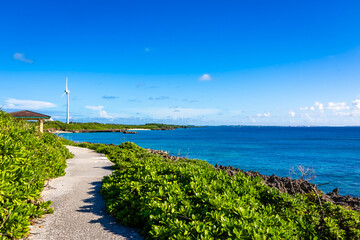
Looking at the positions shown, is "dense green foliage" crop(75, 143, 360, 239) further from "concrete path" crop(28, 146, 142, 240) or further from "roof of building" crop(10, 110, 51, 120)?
"roof of building" crop(10, 110, 51, 120)

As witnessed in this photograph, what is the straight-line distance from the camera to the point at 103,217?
6.45 metres

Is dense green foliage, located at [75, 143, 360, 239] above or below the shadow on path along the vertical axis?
above

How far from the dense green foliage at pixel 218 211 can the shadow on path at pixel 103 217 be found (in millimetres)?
206

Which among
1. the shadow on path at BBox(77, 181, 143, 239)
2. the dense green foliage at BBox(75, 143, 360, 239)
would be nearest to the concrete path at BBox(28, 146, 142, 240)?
the shadow on path at BBox(77, 181, 143, 239)

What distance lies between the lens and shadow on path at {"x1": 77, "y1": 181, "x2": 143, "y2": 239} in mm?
5637

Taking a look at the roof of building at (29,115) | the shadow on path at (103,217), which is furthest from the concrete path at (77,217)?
the roof of building at (29,115)

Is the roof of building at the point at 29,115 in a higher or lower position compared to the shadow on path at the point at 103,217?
higher

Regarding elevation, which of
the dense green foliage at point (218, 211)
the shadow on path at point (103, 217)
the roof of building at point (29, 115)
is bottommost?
the shadow on path at point (103, 217)

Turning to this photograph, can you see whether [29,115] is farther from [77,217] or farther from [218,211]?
[218,211]

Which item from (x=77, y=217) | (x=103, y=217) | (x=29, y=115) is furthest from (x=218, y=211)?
(x=29, y=115)

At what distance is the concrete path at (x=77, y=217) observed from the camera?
544 cm

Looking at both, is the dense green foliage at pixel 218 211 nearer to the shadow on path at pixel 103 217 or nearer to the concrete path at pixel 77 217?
the shadow on path at pixel 103 217

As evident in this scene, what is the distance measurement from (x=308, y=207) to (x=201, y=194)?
2.95 m

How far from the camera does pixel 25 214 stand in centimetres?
495
